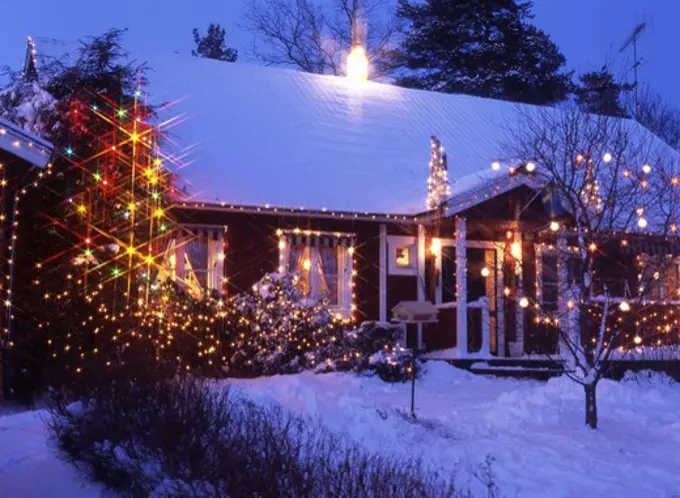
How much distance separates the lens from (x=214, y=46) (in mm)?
42219

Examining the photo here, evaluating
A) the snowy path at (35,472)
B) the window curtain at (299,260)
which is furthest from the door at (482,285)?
the snowy path at (35,472)

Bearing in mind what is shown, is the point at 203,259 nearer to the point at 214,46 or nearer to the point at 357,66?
the point at 357,66

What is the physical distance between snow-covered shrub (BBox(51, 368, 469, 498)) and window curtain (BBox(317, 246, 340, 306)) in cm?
923

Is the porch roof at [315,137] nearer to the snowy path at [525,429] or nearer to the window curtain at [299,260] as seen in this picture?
the window curtain at [299,260]

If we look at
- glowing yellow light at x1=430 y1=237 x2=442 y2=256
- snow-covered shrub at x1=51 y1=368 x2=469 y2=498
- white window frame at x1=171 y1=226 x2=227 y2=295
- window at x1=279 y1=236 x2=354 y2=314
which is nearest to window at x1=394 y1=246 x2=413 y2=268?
glowing yellow light at x1=430 y1=237 x2=442 y2=256

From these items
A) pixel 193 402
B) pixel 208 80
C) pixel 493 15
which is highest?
pixel 493 15

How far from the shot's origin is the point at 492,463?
7.12 meters

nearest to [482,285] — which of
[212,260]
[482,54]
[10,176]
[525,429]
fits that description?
[212,260]

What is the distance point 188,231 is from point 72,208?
113 inches

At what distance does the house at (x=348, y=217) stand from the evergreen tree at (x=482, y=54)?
15.8 metres

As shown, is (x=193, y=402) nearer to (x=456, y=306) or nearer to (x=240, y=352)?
(x=240, y=352)

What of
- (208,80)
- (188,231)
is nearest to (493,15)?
(208,80)

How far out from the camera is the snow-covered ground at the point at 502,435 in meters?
6.79

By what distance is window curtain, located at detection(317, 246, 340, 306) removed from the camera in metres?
16.6
